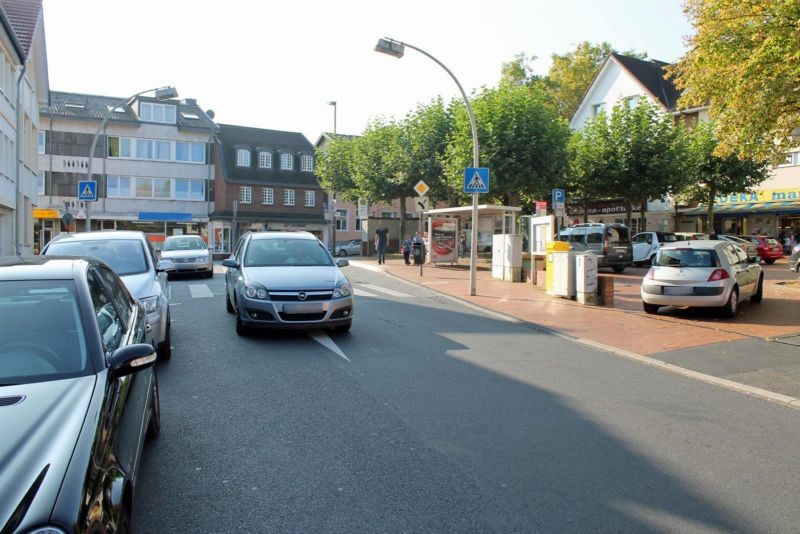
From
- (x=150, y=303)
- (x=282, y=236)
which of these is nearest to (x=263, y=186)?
(x=282, y=236)

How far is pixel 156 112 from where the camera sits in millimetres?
47938

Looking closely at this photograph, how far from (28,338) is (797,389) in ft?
24.5

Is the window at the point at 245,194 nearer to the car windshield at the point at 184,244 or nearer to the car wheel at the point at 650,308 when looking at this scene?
the car windshield at the point at 184,244

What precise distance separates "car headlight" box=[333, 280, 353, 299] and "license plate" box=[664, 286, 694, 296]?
21.7 feet

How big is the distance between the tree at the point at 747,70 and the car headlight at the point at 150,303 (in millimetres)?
12003

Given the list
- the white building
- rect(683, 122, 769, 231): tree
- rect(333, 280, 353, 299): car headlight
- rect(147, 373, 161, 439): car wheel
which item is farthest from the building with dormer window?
rect(147, 373, 161, 439): car wheel

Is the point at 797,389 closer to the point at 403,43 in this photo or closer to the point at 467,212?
the point at 403,43

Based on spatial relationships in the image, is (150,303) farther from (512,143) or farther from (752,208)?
(752,208)

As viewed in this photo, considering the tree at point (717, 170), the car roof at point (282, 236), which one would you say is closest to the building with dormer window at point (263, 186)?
the tree at point (717, 170)

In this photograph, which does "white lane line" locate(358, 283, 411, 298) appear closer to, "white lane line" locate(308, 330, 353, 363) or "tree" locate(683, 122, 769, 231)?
"white lane line" locate(308, 330, 353, 363)

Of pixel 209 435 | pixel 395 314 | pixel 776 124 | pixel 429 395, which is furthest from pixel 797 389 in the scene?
pixel 776 124

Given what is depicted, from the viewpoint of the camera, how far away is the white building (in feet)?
74.5

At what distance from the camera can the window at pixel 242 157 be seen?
51562mm

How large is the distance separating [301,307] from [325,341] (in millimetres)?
680
